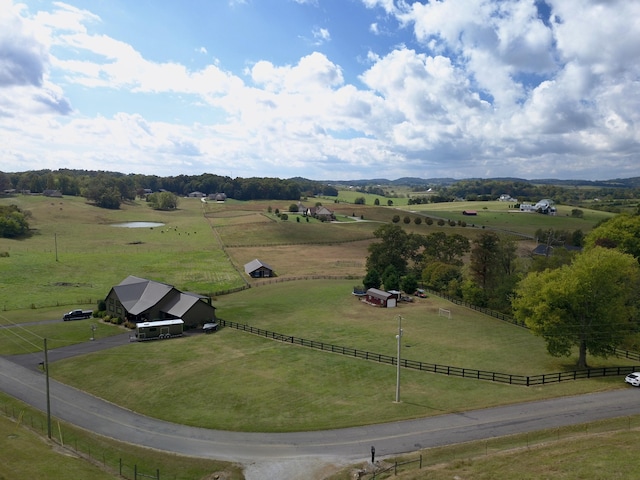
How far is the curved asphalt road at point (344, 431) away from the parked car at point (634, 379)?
95 cm

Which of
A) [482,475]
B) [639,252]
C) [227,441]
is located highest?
[639,252]

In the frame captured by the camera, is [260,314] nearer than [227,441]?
No

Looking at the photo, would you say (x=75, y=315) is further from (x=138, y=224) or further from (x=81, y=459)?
(x=138, y=224)

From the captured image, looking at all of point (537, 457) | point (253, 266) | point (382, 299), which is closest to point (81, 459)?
point (537, 457)

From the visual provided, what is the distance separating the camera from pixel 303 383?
36250mm

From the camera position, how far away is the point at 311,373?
38344 millimetres

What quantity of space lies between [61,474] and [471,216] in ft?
534

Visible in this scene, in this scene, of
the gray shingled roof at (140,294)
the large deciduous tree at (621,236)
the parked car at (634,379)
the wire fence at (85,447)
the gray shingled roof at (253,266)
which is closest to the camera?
the wire fence at (85,447)

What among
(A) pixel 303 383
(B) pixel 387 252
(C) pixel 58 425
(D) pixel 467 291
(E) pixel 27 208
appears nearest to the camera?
(C) pixel 58 425

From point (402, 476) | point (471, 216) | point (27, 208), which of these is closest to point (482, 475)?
point (402, 476)

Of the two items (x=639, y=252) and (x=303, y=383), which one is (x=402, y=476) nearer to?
(x=303, y=383)

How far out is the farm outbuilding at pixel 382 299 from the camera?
207ft

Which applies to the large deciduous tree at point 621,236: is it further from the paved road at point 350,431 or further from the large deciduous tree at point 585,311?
the paved road at point 350,431

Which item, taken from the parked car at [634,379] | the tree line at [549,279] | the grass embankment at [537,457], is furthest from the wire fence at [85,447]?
the parked car at [634,379]
